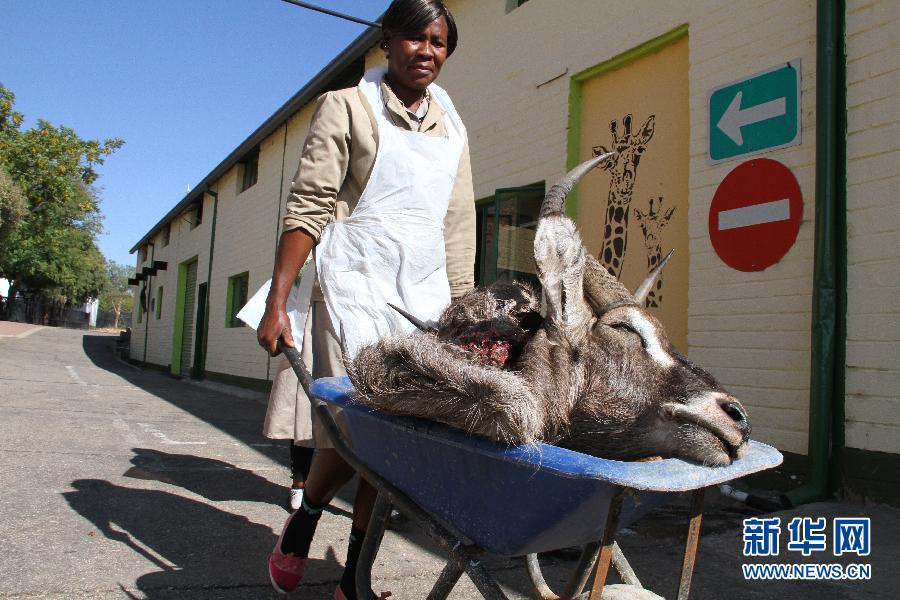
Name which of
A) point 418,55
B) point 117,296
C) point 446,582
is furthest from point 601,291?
point 117,296

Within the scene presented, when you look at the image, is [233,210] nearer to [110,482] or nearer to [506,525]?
[110,482]

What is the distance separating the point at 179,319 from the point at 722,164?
18944 mm

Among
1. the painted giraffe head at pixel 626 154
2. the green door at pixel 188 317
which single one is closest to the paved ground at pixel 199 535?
the painted giraffe head at pixel 626 154

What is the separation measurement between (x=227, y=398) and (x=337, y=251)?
35.1ft

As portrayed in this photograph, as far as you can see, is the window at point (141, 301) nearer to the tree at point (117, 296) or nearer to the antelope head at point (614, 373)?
the antelope head at point (614, 373)

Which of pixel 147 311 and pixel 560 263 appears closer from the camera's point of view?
pixel 560 263

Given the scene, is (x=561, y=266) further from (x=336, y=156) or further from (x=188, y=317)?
(x=188, y=317)

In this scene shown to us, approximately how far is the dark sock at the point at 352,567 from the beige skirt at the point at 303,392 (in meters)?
0.36

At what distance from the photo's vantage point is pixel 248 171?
16812mm

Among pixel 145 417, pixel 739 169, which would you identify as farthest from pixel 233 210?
pixel 739 169

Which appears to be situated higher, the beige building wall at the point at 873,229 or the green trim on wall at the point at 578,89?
the green trim on wall at the point at 578,89

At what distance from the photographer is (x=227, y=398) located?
12.3 metres

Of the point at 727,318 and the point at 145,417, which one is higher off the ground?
the point at 727,318

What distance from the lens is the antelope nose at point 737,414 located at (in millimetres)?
1395
